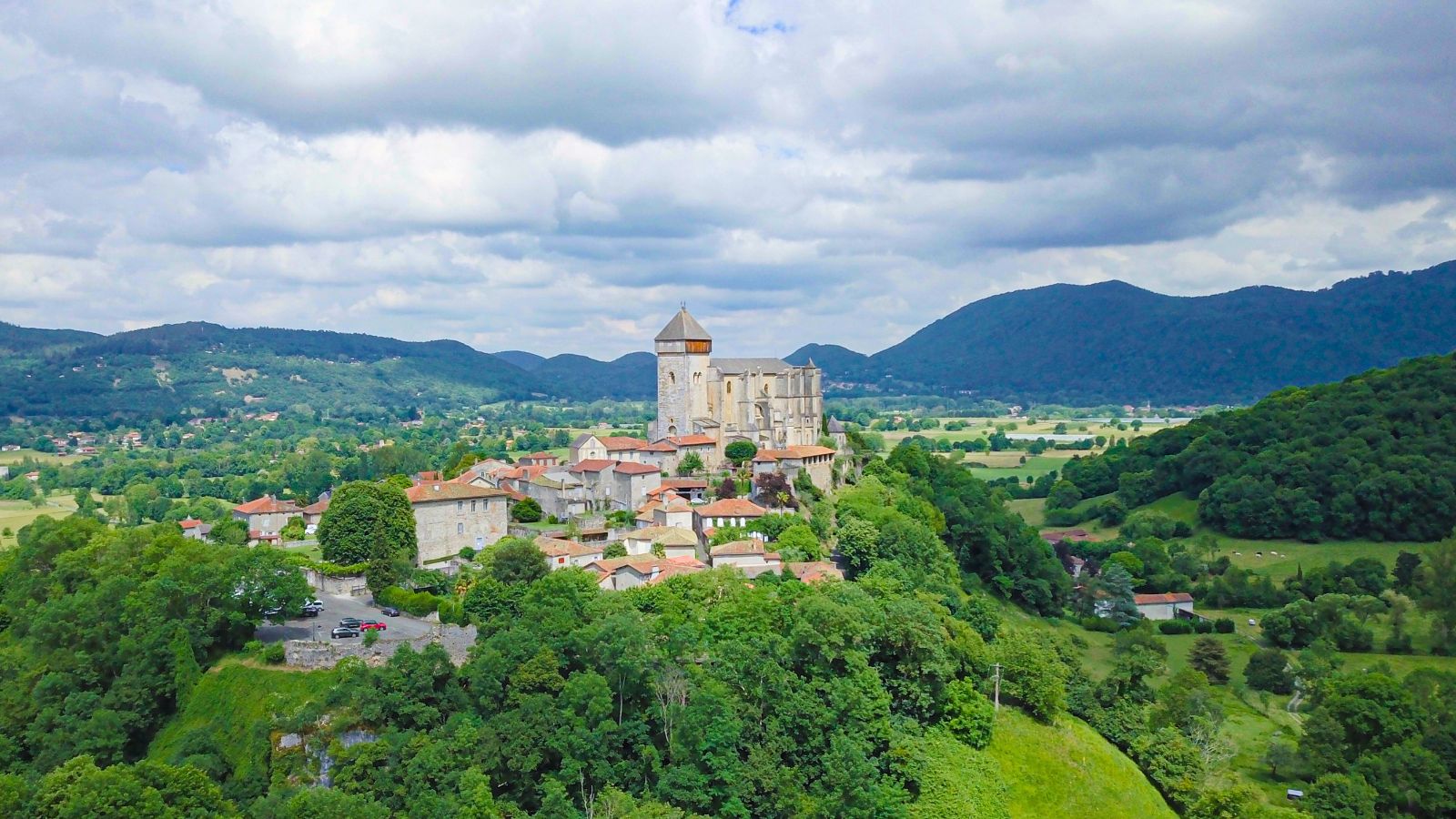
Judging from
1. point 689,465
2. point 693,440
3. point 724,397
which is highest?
point 724,397

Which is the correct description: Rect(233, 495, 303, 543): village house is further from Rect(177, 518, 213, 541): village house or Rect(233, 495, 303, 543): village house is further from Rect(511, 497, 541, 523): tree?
Rect(511, 497, 541, 523): tree

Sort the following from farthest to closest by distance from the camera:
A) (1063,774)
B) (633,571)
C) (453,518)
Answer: (453,518) → (633,571) → (1063,774)

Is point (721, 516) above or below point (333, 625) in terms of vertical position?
above

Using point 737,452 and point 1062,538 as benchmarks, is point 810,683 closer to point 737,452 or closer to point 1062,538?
point 737,452

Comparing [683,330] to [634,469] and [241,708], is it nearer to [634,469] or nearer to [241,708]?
[634,469]

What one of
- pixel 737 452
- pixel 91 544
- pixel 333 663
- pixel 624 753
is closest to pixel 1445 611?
pixel 737 452

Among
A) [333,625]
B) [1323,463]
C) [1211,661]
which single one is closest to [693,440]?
[333,625]
